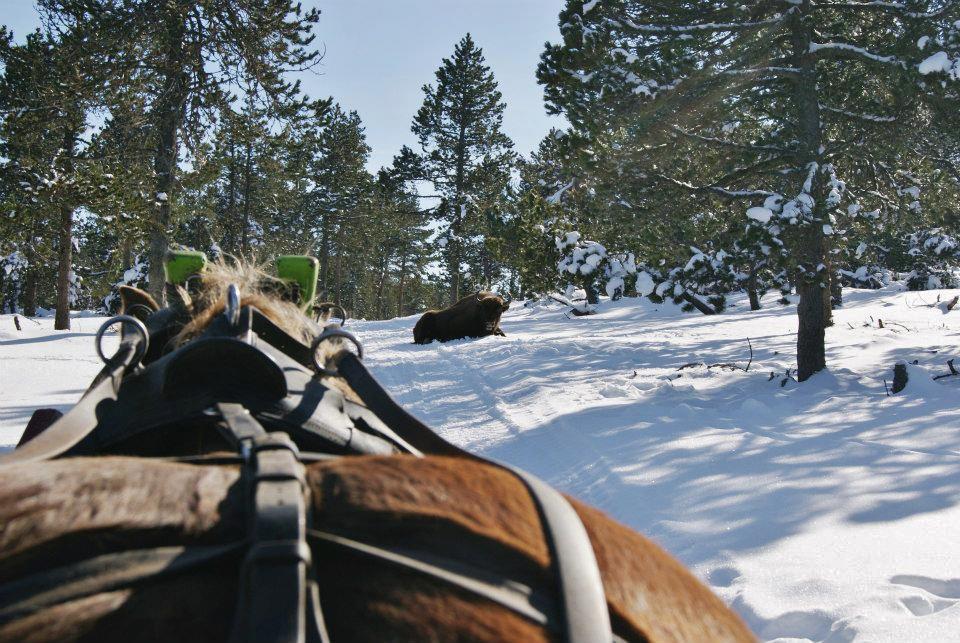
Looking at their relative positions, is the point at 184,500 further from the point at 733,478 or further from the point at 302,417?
the point at 733,478

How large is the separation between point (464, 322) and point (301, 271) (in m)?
11.6

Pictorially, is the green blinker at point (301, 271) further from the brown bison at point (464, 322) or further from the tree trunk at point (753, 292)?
the tree trunk at point (753, 292)

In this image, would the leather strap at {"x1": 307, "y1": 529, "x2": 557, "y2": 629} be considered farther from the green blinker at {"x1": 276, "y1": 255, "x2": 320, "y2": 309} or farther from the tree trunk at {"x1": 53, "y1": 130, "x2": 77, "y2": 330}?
the tree trunk at {"x1": 53, "y1": 130, "x2": 77, "y2": 330}

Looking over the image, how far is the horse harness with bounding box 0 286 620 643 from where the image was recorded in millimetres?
710

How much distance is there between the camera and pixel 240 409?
49.3 inches

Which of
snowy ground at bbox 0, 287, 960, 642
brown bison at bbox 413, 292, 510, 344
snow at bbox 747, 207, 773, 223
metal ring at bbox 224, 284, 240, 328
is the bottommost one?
snowy ground at bbox 0, 287, 960, 642

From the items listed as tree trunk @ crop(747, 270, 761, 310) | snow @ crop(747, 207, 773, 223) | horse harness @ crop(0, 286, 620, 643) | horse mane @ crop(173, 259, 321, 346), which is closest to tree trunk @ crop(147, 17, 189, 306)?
snow @ crop(747, 207, 773, 223)

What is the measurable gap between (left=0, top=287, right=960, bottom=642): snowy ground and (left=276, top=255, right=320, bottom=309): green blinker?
2.04 m

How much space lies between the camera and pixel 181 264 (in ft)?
11.0

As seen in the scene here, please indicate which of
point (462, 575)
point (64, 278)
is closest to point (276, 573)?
point (462, 575)

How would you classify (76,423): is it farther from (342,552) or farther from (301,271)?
(301,271)

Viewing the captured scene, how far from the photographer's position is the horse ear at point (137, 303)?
2.62 metres

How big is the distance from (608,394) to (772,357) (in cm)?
347

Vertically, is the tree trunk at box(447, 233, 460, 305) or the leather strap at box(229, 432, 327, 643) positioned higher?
the tree trunk at box(447, 233, 460, 305)
